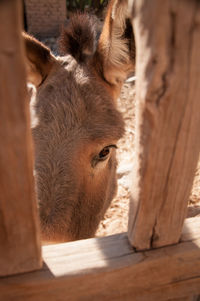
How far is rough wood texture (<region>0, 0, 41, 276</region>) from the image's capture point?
0.69 meters

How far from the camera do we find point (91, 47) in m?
2.75

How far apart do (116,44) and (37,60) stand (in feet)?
2.51

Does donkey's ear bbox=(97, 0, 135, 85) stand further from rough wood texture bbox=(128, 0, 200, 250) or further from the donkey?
rough wood texture bbox=(128, 0, 200, 250)

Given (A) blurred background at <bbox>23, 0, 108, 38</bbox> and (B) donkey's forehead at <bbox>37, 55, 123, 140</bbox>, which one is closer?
(B) donkey's forehead at <bbox>37, 55, 123, 140</bbox>

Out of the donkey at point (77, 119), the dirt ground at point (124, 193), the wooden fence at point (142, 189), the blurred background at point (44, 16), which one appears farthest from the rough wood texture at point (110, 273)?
the blurred background at point (44, 16)

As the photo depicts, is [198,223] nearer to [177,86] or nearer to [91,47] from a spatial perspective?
[177,86]

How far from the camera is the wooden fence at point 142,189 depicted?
2.48 ft

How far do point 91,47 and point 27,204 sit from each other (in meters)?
2.14

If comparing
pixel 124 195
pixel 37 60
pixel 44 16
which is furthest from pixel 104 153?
pixel 44 16

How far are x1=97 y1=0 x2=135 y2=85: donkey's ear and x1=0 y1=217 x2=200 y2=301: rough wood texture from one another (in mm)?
1595

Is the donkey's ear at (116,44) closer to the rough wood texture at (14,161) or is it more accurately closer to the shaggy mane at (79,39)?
the shaggy mane at (79,39)

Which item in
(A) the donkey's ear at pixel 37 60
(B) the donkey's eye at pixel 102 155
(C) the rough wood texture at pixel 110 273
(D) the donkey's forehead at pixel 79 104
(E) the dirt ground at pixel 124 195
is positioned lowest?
(E) the dirt ground at pixel 124 195

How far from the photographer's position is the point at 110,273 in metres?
1.19

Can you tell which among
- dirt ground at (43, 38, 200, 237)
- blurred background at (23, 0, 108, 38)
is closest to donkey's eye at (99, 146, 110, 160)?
dirt ground at (43, 38, 200, 237)
